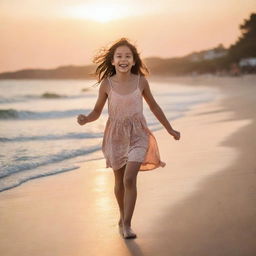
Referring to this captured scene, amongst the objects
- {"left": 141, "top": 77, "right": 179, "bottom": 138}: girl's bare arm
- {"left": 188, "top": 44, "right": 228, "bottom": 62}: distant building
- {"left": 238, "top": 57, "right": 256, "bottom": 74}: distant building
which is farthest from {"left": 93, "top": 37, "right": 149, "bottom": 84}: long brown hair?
{"left": 188, "top": 44, "right": 228, "bottom": 62}: distant building

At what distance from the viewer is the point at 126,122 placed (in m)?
4.15

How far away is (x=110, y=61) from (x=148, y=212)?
4.36ft

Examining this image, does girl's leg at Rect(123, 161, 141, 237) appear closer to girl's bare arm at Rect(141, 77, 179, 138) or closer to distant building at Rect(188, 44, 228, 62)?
girl's bare arm at Rect(141, 77, 179, 138)

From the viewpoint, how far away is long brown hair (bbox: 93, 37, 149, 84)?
4.28 m

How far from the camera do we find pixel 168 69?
119 metres

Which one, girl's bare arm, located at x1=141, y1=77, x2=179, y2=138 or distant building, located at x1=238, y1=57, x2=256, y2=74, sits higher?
girl's bare arm, located at x1=141, y1=77, x2=179, y2=138

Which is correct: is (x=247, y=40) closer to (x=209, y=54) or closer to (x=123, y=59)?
(x=209, y=54)

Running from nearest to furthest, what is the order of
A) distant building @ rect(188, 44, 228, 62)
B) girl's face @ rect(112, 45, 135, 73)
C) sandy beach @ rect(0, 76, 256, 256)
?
sandy beach @ rect(0, 76, 256, 256) → girl's face @ rect(112, 45, 135, 73) → distant building @ rect(188, 44, 228, 62)

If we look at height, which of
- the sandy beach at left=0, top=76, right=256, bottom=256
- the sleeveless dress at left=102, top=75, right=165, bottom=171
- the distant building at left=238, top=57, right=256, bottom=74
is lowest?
the distant building at left=238, top=57, right=256, bottom=74

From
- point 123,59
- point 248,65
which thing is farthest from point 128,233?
point 248,65

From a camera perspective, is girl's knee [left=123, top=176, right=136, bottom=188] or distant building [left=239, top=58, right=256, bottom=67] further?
distant building [left=239, top=58, right=256, bottom=67]

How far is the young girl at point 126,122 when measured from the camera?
4062mm

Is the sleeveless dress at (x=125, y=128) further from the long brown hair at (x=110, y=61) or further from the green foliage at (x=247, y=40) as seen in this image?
the green foliage at (x=247, y=40)

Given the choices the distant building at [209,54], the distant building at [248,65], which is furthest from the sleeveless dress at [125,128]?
the distant building at [209,54]
